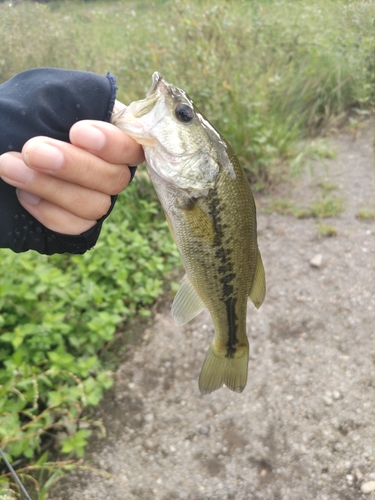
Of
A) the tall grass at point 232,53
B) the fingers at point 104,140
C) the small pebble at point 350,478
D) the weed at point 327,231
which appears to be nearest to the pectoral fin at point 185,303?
the fingers at point 104,140

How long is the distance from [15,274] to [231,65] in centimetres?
328

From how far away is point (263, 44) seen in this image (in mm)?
4688

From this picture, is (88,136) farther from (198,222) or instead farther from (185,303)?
(185,303)

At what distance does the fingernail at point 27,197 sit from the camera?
4.53ft

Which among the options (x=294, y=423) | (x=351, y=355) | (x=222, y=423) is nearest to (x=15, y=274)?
(x=222, y=423)

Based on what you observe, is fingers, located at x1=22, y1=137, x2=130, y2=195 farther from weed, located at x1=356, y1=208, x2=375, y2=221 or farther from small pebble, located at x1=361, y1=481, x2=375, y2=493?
weed, located at x1=356, y1=208, x2=375, y2=221

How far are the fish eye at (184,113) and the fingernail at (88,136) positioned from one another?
28 centimetres

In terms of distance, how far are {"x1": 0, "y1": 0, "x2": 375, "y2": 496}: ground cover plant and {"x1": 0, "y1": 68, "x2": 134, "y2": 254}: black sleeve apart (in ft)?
2.88

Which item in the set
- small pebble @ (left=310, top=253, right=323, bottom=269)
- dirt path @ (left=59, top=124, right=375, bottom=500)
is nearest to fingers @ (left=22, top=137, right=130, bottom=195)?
dirt path @ (left=59, top=124, right=375, bottom=500)

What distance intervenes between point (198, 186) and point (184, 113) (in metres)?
0.25

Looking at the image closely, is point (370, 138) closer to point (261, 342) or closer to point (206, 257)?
point (261, 342)

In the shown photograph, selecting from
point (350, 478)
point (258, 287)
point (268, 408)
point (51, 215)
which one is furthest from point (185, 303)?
point (350, 478)

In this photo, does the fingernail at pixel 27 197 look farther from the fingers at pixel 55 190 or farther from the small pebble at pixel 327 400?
the small pebble at pixel 327 400

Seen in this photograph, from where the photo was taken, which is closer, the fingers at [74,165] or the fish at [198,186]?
the fingers at [74,165]
